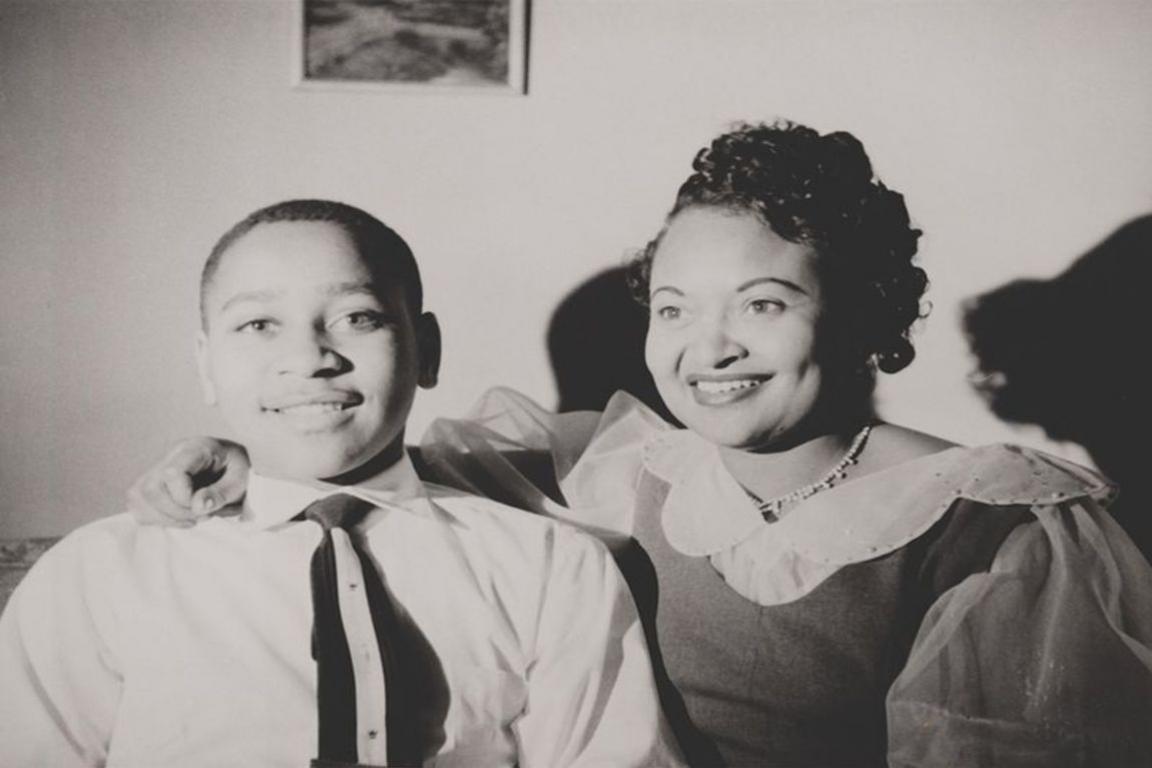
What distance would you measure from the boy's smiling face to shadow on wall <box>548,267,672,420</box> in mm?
254

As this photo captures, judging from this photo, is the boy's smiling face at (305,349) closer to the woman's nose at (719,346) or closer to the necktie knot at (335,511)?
the necktie knot at (335,511)

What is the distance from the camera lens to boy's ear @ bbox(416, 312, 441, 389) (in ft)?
2.73

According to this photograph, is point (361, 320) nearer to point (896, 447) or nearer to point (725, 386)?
point (725, 386)

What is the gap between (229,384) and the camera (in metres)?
0.76

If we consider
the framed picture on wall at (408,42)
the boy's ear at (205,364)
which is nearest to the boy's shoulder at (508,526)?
the boy's ear at (205,364)

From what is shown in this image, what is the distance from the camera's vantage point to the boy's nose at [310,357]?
0.74 m

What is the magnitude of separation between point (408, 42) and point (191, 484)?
47 centimetres

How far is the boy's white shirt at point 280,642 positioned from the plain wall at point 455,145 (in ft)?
0.64

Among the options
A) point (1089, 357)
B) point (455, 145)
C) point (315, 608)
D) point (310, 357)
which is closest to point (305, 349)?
point (310, 357)

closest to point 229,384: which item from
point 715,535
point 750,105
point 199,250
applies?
point 199,250

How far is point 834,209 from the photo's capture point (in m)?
0.84

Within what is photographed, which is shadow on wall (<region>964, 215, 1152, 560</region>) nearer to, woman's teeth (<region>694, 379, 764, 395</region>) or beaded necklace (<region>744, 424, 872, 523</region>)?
beaded necklace (<region>744, 424, 872, 523</region>)

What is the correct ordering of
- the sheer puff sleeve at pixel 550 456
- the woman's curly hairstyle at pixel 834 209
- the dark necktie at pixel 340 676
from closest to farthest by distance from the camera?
the dark necktie at pixel 340 676, the woman's curly hairstyle at pixel 834 209, the sheer puff sleeve at pixel 550 456

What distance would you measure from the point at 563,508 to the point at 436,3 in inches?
20.4
